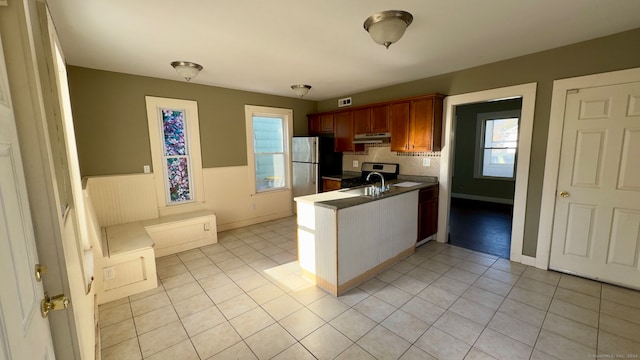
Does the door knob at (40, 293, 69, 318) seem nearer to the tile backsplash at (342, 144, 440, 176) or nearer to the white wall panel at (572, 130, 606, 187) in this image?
the tile backsplash at (342, 144, 440, 176)

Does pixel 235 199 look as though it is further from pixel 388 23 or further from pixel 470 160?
pixel 470 160

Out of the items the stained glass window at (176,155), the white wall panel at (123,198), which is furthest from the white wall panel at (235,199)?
the white wall panel at (123,198)

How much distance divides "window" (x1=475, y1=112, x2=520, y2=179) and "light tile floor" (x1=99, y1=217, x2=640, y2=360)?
146 inches

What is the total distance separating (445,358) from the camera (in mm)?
1821

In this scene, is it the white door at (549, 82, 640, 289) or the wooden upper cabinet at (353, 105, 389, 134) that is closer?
the white door at (549, 82, 640, 289)

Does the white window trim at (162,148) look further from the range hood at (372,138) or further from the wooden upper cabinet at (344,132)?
the range hood at (372,138)

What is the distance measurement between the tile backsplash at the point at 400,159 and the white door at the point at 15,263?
161 inches

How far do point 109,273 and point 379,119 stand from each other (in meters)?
4.00

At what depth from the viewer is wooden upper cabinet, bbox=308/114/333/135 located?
203 inches

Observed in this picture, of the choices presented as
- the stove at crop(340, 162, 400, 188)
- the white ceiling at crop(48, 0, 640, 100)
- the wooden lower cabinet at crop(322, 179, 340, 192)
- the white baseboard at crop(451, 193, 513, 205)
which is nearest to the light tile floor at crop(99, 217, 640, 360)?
the stove at crop(340, 162, 400, 188)

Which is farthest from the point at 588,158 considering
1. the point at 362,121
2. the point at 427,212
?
the point at 362,121

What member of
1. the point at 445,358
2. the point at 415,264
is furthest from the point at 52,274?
the point at 415,264

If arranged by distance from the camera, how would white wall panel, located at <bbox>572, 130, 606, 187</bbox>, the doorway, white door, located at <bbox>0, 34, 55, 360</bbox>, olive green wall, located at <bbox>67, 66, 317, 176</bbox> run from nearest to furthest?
white door, located at <bbox>0, 34, 55, 360</bbox> < white wall panel, located at <bbox>572, 130, 606, 187</bbox> < olive green wall, located at <bbox>67, 66, 317, 176</bbox> < the doorway

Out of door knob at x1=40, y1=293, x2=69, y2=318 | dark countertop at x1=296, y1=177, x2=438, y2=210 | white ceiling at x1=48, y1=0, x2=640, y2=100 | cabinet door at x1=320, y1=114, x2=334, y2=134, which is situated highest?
white ceiling at x1=48, y1=0, x2=640, y2=100
